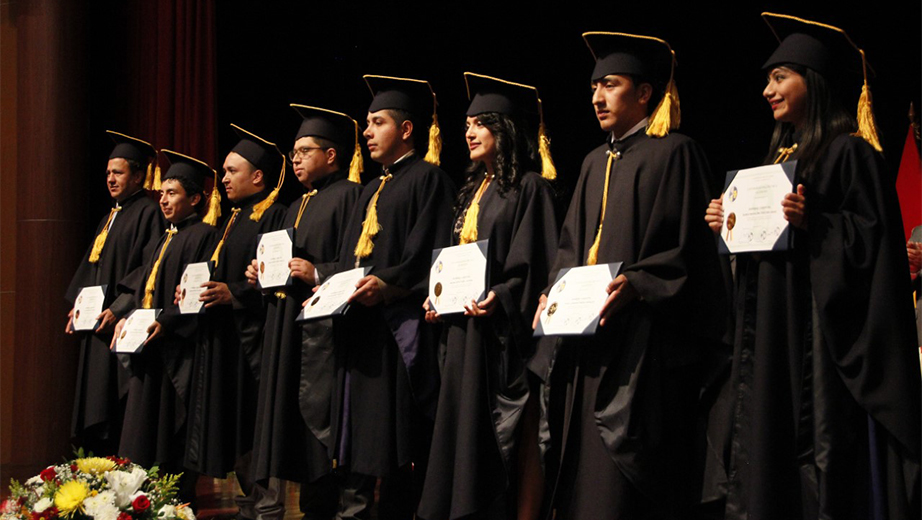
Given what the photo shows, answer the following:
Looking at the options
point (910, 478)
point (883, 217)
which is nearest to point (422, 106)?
point (883, 217)

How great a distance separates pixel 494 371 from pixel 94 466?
1.56m

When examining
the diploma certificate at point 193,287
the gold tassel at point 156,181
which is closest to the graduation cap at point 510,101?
the diploma certificate at point 193,287

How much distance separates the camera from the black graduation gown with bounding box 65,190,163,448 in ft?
20.6

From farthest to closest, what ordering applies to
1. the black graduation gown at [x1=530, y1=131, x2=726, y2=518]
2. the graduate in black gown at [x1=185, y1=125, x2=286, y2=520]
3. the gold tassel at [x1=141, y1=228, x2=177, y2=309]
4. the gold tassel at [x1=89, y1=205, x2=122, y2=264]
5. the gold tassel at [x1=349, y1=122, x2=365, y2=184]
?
the gold tassel at [x1=89, y1=205, x2=122, y2=264], the gold tassel at [x1=141, y1=228, x2=177, y2=309], the graduate in black gown at [x1=185, y1=125, x2=286, y2=520], the gold tassel at [x1=349, y1=122, x2=365, y2=184], the black graduation gown at [x1=530, y1=131, x2=726, y2=518]

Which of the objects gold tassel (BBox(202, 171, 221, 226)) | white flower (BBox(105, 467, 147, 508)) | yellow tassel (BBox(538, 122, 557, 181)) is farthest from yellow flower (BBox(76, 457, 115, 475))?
gold tassel (BBox(202, 171, 221, 226))

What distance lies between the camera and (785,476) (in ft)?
10.3

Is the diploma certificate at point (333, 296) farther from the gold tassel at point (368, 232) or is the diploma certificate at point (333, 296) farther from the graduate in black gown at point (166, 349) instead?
the graduate in black gown at point (166, 349)

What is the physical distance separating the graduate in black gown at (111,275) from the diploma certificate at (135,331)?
0.41m

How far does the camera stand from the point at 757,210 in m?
3.18

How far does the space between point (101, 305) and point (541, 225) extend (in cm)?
346

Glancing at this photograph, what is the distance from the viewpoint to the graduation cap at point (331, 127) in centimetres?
536

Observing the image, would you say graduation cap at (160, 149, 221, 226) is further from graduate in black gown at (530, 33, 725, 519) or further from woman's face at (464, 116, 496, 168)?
graduate in black gown at (530, 33, 725, 519)

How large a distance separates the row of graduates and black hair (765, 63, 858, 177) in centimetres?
2

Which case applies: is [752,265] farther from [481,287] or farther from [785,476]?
[481,287]
